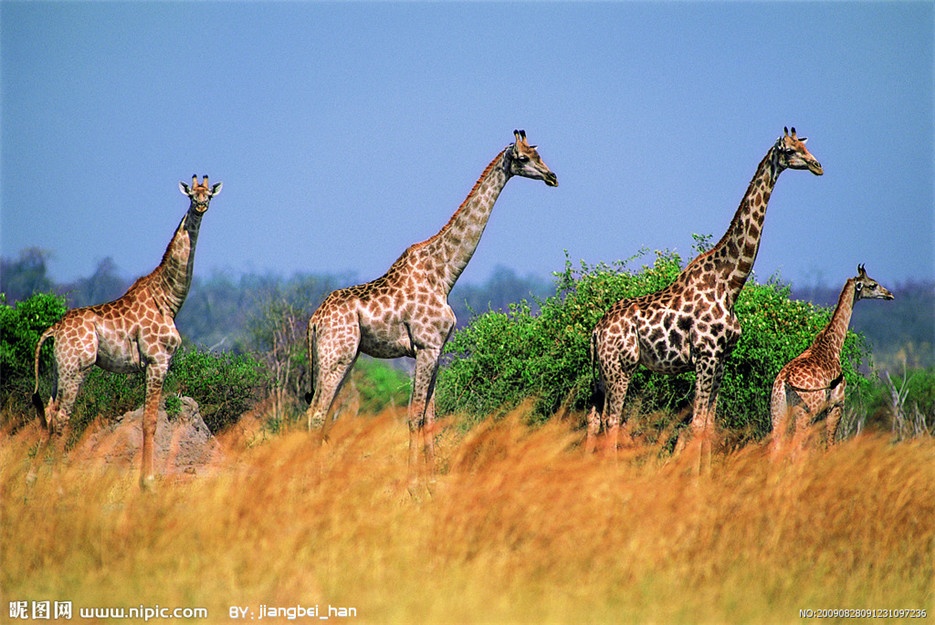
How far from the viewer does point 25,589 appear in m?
7.90

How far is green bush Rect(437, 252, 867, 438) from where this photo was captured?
1498cm

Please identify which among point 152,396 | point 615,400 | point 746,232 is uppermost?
point 746,232

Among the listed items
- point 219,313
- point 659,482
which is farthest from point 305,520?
point 219,313

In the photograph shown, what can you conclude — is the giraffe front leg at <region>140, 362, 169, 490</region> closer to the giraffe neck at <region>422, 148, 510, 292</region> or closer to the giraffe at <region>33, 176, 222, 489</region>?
the giraffe at <region>33, 176, 222, 489</region>

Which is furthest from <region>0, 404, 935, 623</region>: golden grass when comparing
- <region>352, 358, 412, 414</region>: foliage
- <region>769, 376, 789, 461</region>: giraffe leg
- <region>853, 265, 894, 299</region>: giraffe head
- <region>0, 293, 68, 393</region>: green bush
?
<region>352, 358, 412, 414</region>: foliage

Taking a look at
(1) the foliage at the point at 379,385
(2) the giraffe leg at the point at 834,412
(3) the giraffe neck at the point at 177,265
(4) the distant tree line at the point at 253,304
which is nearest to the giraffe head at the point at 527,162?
(3) the giraffe neck at the point at 177,265

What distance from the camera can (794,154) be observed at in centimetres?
1108

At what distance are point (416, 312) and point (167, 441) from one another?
486cm

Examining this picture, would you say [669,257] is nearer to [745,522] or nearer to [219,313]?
[745,522]

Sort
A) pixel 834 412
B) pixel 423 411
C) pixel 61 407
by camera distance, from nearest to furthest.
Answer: pixel 61 407 → pixel 423 411 → pixel 834 412

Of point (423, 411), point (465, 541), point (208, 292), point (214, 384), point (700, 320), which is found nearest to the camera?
point (465, 541)

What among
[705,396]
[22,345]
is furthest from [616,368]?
[22,345]

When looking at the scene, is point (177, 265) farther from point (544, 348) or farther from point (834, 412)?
point (834, 412)

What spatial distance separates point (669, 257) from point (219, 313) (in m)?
73.6
